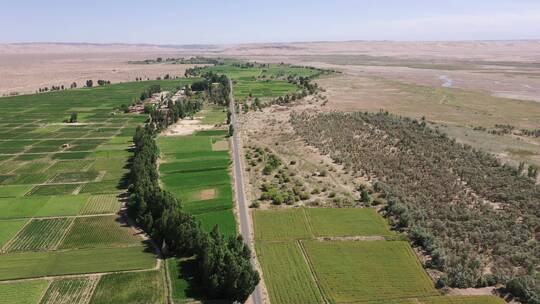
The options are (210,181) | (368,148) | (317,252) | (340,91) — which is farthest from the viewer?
(340,91)

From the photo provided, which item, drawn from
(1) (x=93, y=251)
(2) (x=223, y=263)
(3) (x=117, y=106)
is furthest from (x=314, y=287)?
(3) (x=117, y=106)

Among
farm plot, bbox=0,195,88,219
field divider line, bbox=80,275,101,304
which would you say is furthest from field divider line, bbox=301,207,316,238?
farm plot, bbox=0,195,88,219

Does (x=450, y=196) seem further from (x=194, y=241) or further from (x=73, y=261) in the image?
(x=73, y=261)

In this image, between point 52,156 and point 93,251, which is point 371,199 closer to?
point 93,251

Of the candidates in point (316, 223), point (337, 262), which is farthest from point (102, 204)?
point (337, 262)

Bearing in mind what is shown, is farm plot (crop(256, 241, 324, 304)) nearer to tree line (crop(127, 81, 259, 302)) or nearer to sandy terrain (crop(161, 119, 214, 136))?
tree line (crop(127, 81, 259, 302))
